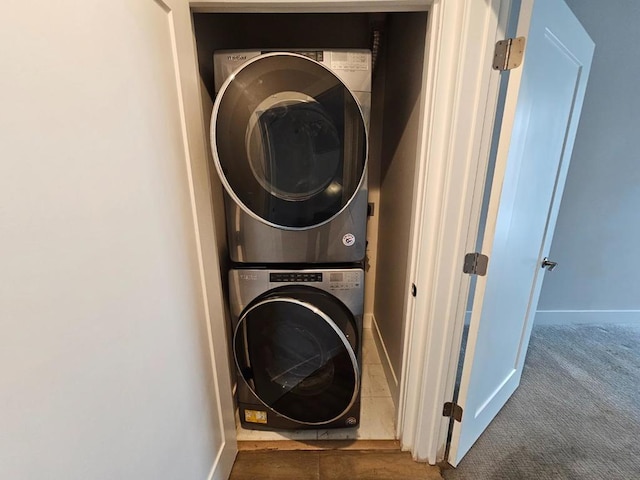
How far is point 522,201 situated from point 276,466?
1.53 m

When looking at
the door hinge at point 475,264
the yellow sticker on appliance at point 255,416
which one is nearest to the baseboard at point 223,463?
the yellow sticker on appliance at point 255,416

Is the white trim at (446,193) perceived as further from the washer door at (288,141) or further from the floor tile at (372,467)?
the washer door at (288,141)

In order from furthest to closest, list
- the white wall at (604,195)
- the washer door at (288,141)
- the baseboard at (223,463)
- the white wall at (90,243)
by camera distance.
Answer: the white wall at (604,195) → the baseboard at (223,463) → the washer door at (288,141) → the white wall at (90,243)

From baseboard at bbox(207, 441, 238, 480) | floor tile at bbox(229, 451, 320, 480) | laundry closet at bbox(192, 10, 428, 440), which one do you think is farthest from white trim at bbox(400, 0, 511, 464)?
baseboard at bbox(207, 441, 238, 480)

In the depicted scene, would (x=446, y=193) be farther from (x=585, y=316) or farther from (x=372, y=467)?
(x=585, y=316)

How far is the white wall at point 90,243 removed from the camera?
1.53 feet

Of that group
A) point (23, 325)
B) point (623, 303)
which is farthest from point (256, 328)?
point (623, 303)

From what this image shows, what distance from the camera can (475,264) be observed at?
3.67 ft

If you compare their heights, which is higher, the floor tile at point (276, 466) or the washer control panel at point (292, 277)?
the washer control panel at point (292, 277)

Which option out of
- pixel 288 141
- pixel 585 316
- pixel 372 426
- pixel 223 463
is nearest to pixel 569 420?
pixel 372 426

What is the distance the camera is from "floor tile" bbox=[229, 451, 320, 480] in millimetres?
1358

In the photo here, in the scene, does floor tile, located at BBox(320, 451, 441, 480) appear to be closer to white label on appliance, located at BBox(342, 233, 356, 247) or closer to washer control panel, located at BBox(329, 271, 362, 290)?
washer control panel, located at BBox(329, 271, 362, 290)

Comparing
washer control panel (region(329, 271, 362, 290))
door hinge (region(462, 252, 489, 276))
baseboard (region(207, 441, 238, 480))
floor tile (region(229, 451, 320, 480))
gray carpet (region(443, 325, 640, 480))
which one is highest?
door hinge (region(462, 252, 489, 276))

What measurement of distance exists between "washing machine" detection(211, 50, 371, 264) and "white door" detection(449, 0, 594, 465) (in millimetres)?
499
